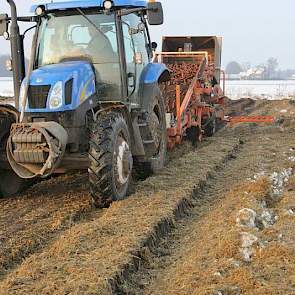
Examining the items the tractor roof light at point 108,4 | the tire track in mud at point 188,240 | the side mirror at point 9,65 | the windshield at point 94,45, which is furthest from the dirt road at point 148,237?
the tractor roof light at point 108,4

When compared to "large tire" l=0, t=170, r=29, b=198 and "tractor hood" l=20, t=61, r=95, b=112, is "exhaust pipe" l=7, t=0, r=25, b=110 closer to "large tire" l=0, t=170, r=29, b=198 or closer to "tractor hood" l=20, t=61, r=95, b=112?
"tractor hood" l=20, t=61, r=95, b=112

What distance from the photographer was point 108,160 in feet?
19.4

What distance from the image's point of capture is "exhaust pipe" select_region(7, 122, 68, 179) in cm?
566

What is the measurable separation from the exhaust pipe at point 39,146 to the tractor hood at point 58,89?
1.05 ft

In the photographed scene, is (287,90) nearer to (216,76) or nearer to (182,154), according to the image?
(216,76)

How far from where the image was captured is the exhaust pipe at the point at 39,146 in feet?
18.6

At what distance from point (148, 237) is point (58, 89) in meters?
2.16

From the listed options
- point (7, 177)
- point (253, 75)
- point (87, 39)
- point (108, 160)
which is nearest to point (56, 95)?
point (108, 160)

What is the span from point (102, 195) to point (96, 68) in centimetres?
172

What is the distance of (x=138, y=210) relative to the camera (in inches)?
223

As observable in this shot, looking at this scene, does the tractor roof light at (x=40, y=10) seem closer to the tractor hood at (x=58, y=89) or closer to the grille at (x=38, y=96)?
the tractor hood at (x=58, y=89)

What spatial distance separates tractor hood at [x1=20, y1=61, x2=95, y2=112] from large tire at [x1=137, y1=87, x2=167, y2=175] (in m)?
1.38

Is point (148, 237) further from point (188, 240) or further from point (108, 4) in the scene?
point (108, 4)

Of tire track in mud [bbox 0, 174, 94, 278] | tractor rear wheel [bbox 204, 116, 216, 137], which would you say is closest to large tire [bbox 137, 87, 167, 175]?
tire track in mud [bbox 0, 174, 94, 278]
